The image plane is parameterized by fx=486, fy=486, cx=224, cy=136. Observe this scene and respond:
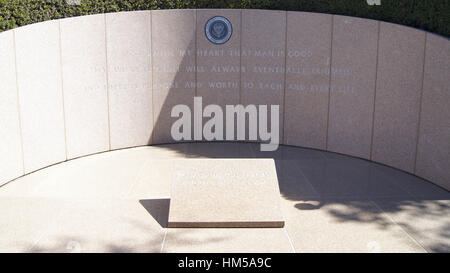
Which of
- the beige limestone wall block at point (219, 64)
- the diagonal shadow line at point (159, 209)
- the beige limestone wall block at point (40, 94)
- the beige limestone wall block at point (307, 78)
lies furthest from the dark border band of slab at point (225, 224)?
the beige limestone wall block at point (219, 64)

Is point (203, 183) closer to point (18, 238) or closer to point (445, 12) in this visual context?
point (18, 238)

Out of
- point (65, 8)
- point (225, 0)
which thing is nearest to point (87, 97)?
point (65, 8)

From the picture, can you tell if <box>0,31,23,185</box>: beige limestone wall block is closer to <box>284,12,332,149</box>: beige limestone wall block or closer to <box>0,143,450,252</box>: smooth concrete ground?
<box>0,143,450,252</box>: smooth concrete ground

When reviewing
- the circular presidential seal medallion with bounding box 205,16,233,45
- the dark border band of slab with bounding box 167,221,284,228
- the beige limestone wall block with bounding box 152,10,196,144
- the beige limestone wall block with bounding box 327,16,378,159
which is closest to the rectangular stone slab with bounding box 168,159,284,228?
the dark border band of slab with bounding box 167,221,284,228

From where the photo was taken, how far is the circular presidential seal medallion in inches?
438

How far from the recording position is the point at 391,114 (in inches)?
382

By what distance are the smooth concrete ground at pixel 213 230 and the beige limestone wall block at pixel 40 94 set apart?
0.41 m

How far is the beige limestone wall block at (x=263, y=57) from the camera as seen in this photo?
36.3ft

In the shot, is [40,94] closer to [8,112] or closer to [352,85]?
[8,112]

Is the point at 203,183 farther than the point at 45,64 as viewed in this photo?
No

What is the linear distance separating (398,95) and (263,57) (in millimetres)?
3185

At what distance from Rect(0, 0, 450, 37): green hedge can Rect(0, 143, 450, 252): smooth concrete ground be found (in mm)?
2902

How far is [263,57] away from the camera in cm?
1119

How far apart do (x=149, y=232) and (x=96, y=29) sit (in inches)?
213
